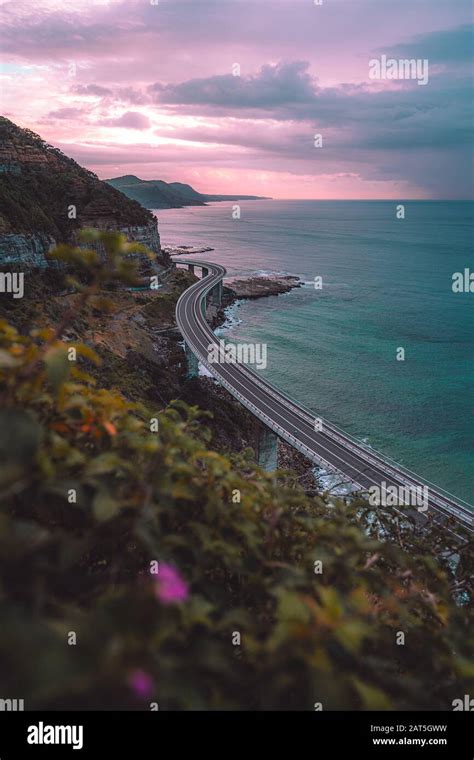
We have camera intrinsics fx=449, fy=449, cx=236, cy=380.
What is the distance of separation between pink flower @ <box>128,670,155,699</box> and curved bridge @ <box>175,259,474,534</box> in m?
25.4

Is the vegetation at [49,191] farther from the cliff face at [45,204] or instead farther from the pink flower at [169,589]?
the pink flower at [169,589]

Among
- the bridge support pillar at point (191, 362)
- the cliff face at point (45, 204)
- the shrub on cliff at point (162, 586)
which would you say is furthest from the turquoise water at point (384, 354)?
the shrub on cliff at point (162, 586)

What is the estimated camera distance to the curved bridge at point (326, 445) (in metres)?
33.2

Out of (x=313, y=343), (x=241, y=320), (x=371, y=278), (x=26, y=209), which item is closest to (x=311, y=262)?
(x=371, y=278)

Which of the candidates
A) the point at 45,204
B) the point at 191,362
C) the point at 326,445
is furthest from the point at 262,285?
the point at 326,445

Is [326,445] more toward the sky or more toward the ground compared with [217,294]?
more toward the ground

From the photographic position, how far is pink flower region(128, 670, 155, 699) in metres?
2.50

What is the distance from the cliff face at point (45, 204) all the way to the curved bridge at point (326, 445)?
24.5 m

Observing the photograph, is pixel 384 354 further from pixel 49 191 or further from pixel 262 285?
pixel 49 191

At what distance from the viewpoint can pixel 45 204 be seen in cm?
7256

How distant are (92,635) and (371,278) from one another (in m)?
141

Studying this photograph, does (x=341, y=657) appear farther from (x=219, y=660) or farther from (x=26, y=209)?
(x=26, y=209)

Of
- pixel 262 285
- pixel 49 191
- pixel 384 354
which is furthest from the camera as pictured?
pixel 262 285

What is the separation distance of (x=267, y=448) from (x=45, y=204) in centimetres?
5597
